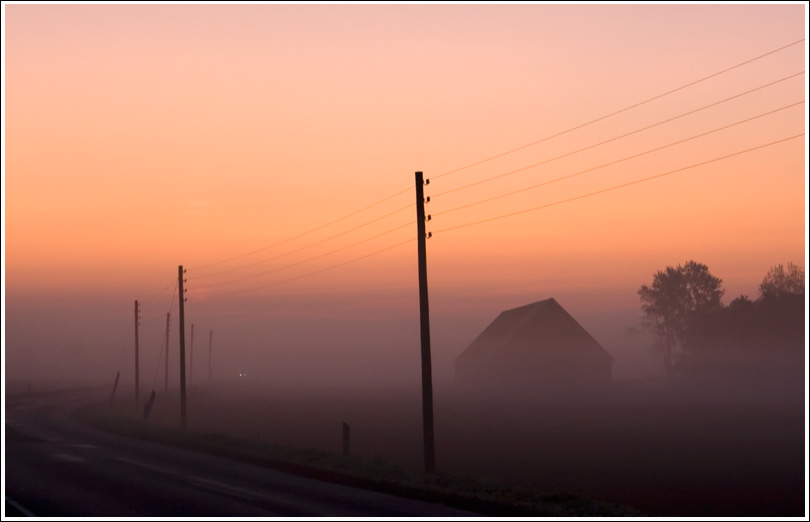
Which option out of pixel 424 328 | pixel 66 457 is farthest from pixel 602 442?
pixel 66 457

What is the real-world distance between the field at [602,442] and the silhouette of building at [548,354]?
20779 mm

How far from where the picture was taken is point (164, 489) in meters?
24.8

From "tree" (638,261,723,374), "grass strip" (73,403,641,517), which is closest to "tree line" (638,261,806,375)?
"tree" (638,261,723,374)

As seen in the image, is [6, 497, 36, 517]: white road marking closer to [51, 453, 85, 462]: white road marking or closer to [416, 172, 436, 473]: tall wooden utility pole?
[51, 453, 85, 462]: white road marking

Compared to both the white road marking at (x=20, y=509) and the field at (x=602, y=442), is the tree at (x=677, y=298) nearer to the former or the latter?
the field at (x=602, y=442)

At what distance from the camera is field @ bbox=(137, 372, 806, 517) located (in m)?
24.4

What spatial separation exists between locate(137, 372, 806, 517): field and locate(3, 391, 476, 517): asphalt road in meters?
5.08

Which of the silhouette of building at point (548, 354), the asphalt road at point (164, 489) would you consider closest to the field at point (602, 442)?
the asphalt road at point (164, 489)

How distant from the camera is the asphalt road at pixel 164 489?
2103cm

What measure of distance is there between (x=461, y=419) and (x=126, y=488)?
3560 cm

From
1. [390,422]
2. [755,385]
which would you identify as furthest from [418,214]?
[755,385]

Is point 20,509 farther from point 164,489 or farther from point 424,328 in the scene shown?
point 424,328

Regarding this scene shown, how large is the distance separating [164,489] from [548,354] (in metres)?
83.5

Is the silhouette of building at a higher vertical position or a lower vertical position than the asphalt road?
higher
